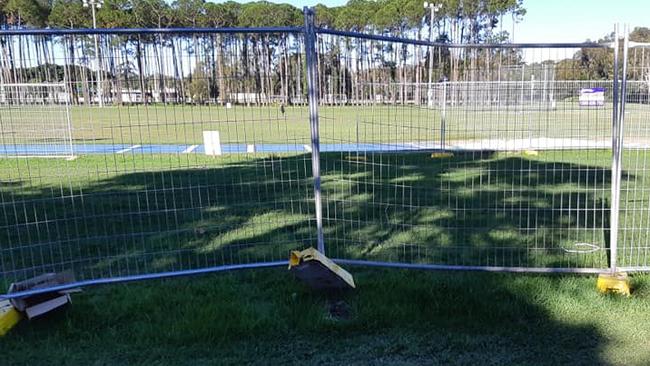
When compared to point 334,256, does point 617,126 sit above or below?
above

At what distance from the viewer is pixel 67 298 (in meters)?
3.76

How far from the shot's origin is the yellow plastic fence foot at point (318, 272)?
3.88 metres

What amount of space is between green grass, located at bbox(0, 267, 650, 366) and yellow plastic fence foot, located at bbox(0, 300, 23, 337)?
0.06 metres

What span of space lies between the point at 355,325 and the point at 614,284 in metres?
2.14

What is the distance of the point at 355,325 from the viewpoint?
360 centimetres

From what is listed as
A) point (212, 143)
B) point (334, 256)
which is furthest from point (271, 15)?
point (334, 256)

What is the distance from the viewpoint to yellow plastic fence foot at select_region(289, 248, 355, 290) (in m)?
3.88

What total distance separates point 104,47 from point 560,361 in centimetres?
402

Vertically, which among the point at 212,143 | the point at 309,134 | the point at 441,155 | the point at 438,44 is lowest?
the point at 441,155

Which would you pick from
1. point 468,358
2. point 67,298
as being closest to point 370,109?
point 468,358

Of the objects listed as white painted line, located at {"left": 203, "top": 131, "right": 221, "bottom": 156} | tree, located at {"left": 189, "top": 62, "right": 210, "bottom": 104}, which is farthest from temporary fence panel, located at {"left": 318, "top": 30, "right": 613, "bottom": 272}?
white painted line, located at {"left": 203, "top": 131, "right": 221, "bottom": 156}

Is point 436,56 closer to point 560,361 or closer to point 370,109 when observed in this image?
point 370,109

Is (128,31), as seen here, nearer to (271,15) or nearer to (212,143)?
(212,143)

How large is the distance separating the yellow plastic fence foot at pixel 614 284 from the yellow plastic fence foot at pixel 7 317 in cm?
449
